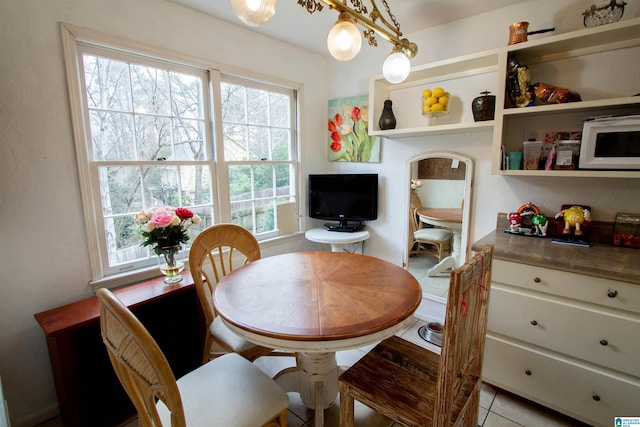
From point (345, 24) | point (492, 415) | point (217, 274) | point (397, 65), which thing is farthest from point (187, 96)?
point (492, 415)

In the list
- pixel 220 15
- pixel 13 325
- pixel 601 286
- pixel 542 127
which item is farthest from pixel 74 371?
pixel 542 127

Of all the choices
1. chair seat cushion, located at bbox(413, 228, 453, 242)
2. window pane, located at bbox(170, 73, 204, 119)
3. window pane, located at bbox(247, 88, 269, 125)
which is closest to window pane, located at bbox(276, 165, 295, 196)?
window pane, located at bbox(247, 88, 269, 125)

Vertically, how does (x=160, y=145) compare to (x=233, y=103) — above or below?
below

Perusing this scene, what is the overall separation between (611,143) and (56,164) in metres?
3.03

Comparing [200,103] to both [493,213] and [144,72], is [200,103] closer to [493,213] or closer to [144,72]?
[144,72]

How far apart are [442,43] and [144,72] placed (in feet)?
7.20

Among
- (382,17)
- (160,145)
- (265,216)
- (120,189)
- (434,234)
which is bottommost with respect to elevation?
(434,234)

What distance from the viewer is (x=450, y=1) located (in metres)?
1.93

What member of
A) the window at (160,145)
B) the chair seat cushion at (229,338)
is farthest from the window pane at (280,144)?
the chair seat cushion at (229,338)

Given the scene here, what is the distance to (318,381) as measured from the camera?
4.98ft

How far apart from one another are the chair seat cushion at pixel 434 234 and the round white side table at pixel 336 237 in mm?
454

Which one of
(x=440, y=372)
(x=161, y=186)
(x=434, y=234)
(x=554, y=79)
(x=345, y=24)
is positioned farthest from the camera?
(x=434, y=234)

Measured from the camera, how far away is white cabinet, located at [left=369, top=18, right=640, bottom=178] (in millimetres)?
1601

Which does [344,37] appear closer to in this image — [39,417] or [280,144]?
[280,144]
